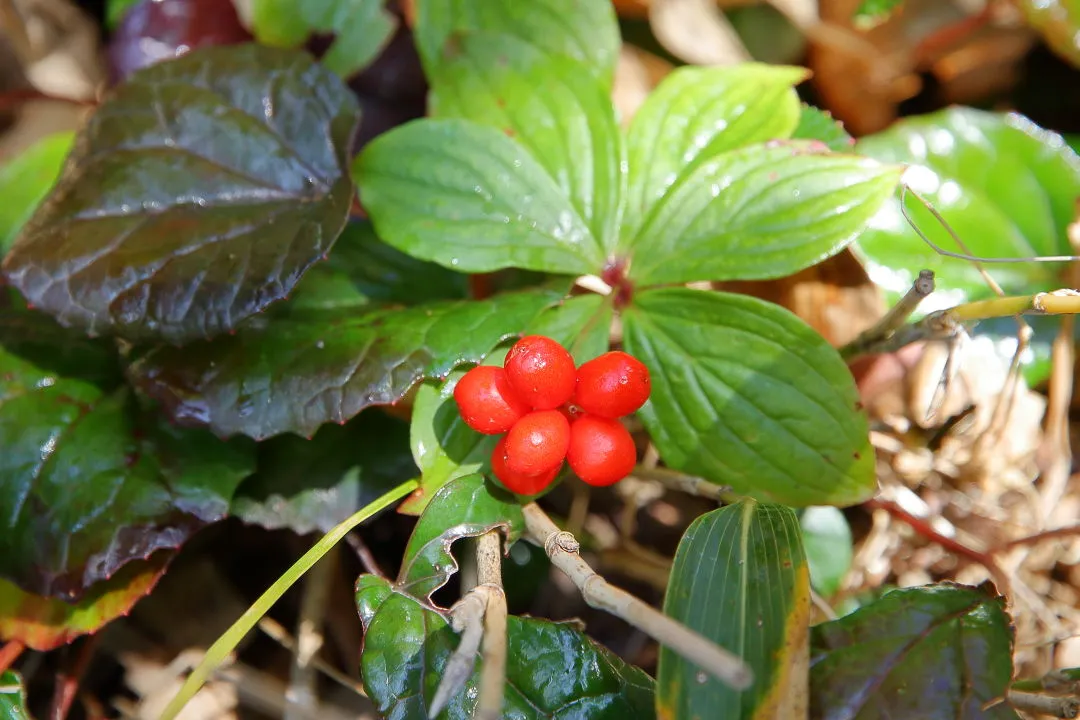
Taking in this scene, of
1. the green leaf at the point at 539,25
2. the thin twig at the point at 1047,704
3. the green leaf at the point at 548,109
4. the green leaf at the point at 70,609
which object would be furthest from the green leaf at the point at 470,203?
the thin twig at the point at 1047,704

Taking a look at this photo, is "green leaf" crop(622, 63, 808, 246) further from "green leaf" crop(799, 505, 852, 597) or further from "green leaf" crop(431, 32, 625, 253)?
"green leaf" crop(799, 505, 852, 597)

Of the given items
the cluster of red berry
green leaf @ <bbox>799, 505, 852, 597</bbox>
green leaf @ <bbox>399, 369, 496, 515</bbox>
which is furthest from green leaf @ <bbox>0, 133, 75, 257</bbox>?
green leaf @ <bbox>799, 505, 852, 597</bbox>

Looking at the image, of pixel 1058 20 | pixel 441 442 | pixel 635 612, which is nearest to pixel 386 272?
pixel 441 442

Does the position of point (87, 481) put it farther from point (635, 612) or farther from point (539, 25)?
point (539, 25)

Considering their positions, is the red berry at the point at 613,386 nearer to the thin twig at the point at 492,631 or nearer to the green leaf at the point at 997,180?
the thin twig at the point at 492,631

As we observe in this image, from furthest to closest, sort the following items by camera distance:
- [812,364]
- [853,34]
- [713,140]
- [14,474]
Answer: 1. [853,34]
2. [713,140]
3. [14,474]
4. [812,364]

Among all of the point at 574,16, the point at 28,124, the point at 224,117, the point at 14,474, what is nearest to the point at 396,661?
the point at 14,474

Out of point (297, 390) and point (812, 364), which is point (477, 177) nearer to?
point (297, 390)
